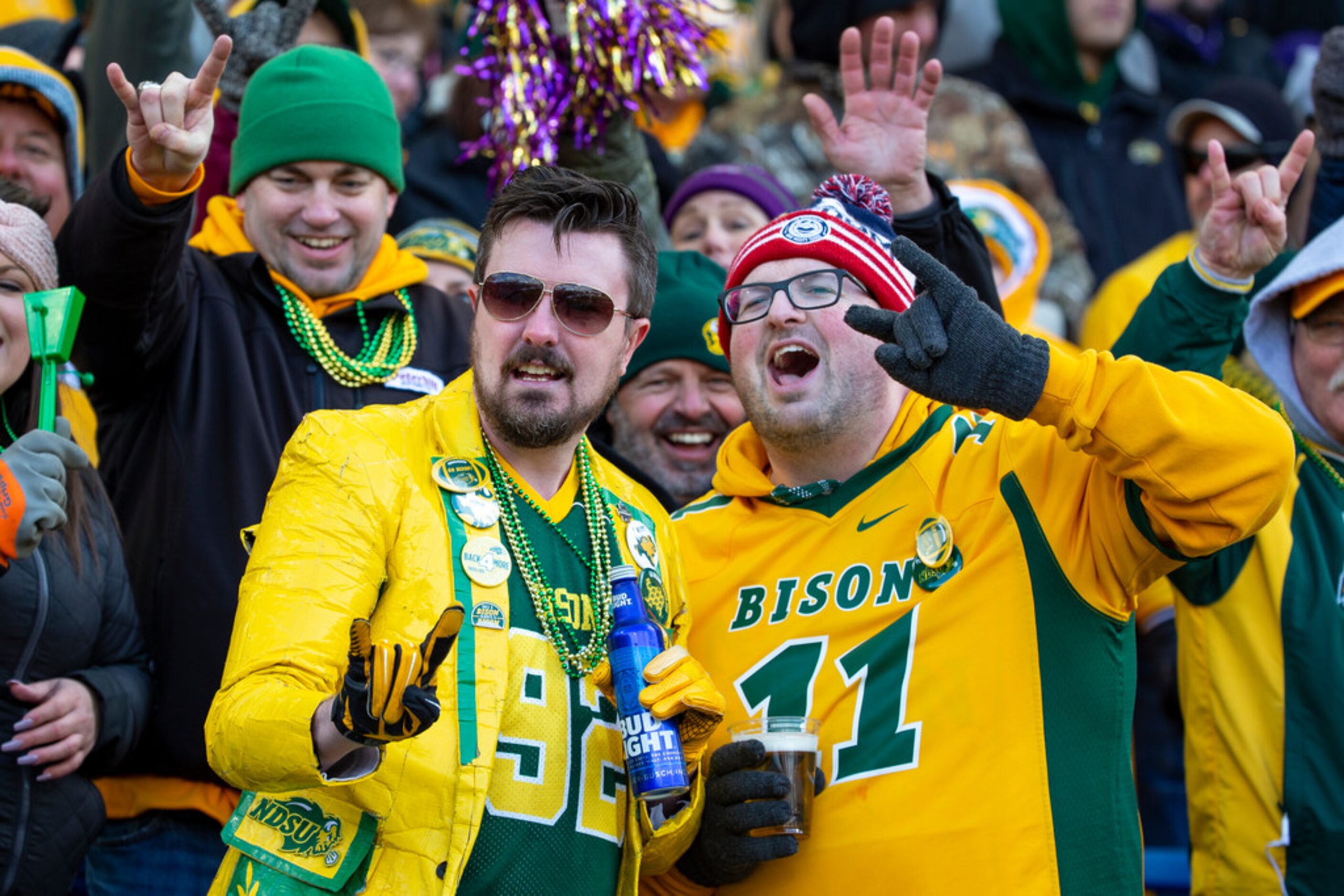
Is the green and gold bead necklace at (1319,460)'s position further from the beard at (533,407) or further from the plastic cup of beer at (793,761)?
the beard at (533,407)

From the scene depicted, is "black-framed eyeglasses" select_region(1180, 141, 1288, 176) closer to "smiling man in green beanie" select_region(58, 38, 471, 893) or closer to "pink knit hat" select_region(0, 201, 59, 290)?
"smiling man in green beanie" select_region(58, 38, 471, 893)

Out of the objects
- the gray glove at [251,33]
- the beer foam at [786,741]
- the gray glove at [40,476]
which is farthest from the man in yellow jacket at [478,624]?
the gray glove at [251,33]

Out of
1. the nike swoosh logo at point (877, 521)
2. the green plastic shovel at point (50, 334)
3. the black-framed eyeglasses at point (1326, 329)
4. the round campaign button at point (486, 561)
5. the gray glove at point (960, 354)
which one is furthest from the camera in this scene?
the black-framed eyeglasses at point (1326, 329)

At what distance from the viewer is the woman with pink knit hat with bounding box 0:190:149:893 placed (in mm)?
3254

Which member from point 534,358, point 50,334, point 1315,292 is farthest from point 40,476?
point 1315,292

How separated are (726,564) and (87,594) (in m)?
1.64

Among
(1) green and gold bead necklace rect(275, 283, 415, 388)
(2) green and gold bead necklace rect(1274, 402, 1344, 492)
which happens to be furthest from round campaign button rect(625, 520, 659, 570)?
(2) green and gold bead necklace rect(1274, 402, 1344, 492)

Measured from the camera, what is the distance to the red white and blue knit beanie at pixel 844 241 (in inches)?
156

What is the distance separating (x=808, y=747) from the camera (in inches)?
131

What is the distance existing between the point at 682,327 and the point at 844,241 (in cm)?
112

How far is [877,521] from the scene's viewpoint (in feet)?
12.3

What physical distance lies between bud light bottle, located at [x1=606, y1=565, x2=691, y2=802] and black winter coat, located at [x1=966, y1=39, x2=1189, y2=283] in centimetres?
514

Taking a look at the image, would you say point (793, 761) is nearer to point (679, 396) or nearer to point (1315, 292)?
point (679, 396)

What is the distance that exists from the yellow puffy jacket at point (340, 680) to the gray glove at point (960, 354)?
40.7 inches
